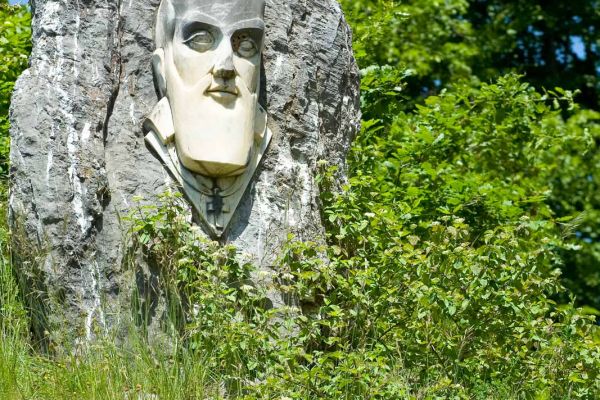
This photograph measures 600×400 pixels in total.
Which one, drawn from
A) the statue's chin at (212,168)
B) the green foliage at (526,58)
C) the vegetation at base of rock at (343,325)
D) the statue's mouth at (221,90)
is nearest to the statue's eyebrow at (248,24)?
the statue's mouth at (221,90)

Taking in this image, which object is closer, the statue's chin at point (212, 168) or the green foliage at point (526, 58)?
the statue's chin at point (212, 168)

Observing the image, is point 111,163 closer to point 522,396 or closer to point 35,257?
point 35,257

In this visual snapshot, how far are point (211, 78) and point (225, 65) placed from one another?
0.10 m

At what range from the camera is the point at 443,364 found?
664 centimetres

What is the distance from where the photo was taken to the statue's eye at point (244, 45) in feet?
23.2

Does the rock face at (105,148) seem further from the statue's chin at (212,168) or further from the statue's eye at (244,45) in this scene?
the statue's eye at (244,45)

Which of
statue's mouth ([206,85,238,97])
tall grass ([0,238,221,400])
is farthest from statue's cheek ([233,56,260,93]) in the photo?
tall grass ([0,238,221,400])

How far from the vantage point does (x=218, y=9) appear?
276 inches

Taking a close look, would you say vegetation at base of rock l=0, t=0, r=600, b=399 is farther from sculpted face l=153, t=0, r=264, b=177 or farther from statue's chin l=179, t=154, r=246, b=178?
sculpted face l=153, t=0, r=264, b=177

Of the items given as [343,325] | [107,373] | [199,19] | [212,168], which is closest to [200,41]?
[199,19]

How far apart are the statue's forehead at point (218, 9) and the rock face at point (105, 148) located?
0.28 m

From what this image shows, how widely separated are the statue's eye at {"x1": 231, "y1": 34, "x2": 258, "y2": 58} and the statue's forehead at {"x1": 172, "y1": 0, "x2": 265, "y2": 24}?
0.10 metres

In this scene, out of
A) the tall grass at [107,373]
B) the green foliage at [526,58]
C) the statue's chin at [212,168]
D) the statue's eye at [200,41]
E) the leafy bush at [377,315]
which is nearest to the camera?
the tall grass at [107,373]

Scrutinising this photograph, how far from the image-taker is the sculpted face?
22.6 feet
